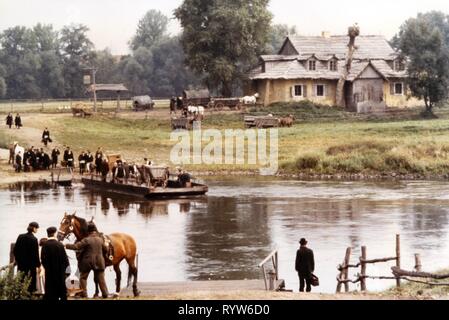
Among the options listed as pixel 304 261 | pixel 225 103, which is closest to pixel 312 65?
pixel 225 103

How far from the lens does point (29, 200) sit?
34.6 metres

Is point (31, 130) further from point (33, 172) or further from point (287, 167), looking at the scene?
point (287, 167)

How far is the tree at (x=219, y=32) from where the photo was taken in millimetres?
64062

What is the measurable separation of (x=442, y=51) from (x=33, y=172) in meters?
29.8

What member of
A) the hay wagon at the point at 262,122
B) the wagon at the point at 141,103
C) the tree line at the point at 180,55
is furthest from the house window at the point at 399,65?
Result: the wagon at the point at 141,103

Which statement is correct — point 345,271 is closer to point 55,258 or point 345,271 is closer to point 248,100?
point 55,258

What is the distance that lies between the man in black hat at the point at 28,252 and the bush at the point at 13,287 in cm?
64

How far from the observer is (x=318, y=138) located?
49719 millimetres

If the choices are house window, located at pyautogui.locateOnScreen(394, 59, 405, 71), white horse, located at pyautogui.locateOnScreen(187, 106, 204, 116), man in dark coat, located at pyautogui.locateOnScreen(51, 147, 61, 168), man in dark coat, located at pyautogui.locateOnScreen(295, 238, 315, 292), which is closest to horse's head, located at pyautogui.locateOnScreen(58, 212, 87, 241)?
man in dark coat, located at pyautogui.locateOnScreen(295, 238, 315, 292)

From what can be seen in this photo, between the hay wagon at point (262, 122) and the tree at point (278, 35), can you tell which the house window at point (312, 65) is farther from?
the tree at point (278, 35)

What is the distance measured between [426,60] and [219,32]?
46.2 feet

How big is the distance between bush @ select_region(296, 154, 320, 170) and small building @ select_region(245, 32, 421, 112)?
22.1 meters

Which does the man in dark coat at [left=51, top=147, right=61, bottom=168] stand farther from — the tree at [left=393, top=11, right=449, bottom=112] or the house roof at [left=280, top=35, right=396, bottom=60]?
the house roof at [left=280, top=35, right=396, bottom=60]

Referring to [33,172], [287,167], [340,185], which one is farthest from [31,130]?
[340,185]
